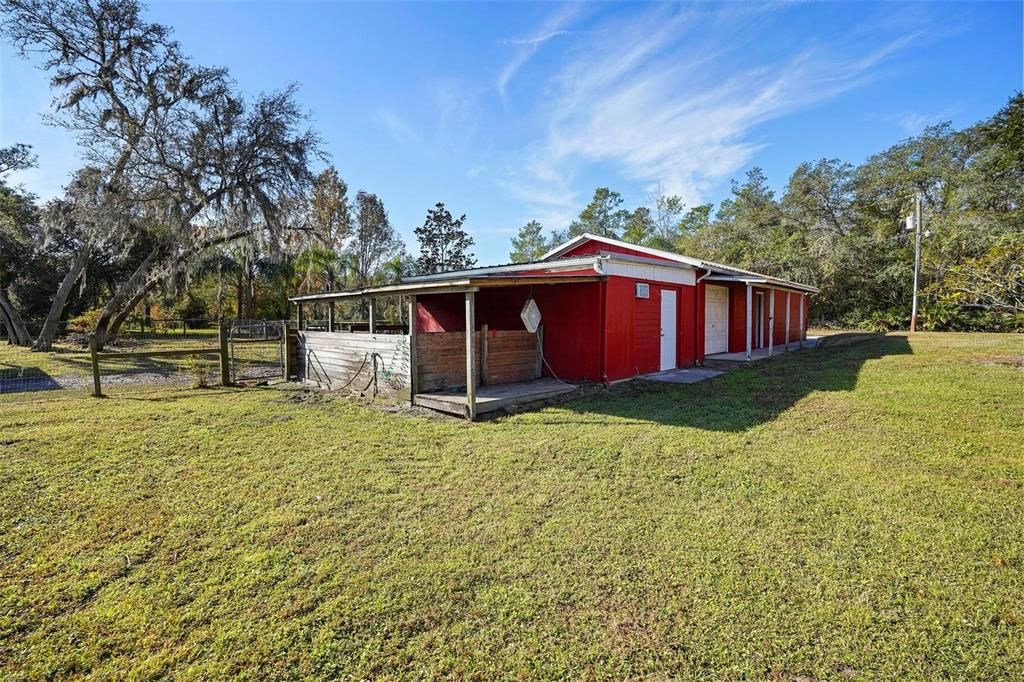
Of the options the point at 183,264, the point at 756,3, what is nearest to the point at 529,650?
the point at 756,3

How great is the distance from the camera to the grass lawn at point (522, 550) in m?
2.18

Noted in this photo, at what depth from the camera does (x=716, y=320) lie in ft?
45.2

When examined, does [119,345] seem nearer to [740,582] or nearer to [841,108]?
[740,582]

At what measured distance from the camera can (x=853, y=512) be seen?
139 inches

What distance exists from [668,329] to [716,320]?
3702mm

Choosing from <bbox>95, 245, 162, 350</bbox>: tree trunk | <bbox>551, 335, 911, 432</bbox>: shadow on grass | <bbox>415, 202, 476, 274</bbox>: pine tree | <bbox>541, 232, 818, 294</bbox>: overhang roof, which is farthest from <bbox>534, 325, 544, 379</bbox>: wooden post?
<bbox>415, 202, 476, 274</bbox>: pine tree

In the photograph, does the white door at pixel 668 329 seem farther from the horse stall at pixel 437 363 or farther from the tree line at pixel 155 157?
the tree line at pixel 155 157

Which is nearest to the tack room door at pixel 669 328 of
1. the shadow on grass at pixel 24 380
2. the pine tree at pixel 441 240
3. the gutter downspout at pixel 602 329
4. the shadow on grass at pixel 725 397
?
the shadow on grass at pixel 725 397

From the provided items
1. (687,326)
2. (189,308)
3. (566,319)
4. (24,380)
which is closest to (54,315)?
(24,380)

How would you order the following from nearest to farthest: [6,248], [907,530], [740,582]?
[740,582], [907,530], [6,248]

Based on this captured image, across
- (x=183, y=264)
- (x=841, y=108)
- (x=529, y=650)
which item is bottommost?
(x=529, y=650)

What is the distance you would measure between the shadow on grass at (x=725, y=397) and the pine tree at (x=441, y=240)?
29777mm

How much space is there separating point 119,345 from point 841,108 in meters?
32.3

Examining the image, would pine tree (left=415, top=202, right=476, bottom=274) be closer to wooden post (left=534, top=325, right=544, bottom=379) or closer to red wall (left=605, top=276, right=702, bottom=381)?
red wall (left=605, top=276, right=702, bottom=381)
